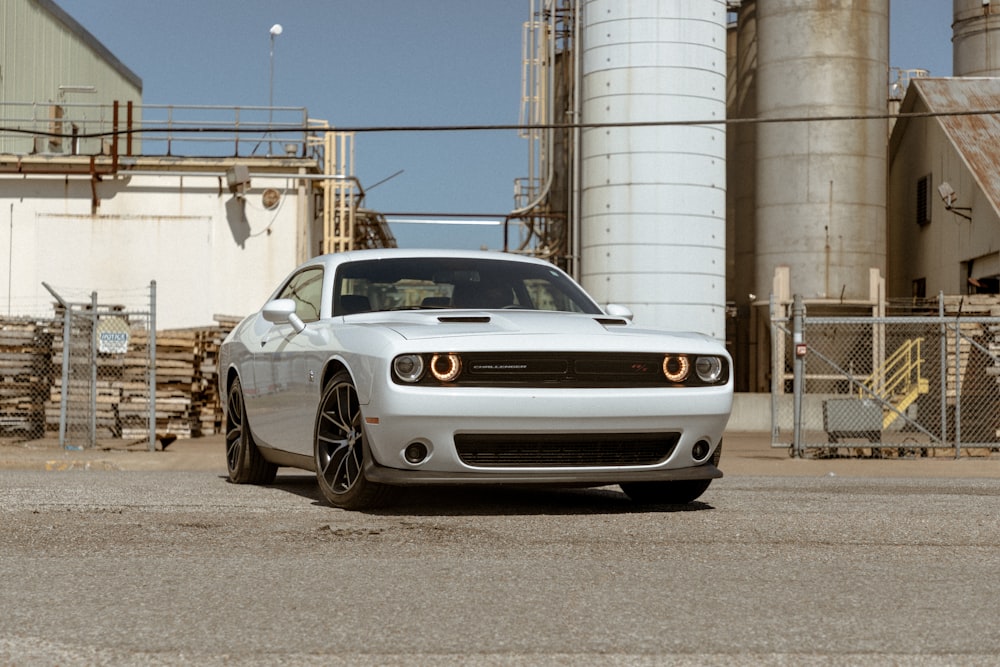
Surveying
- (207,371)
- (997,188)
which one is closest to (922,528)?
Answer: (207,371)

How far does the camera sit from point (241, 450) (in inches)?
395

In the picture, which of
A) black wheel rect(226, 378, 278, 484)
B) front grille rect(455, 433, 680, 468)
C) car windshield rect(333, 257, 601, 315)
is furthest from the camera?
black wheel rect(226, 378, 278, 484)

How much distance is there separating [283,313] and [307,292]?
2.81ft

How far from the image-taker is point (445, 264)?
909 cm

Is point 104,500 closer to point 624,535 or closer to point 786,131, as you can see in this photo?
point 624,535

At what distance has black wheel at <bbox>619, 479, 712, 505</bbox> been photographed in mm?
8195

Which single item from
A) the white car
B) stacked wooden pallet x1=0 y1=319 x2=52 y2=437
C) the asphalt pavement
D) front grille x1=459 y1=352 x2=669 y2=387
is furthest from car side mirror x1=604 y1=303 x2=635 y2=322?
stacked wooden pallet x1=0 y1=319 x2=52 y2=437

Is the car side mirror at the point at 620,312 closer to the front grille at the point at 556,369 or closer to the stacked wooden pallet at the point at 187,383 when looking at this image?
the front grille at the point at 556,369

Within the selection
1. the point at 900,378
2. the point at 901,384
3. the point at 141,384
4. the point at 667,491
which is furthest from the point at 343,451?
the point at 901,384

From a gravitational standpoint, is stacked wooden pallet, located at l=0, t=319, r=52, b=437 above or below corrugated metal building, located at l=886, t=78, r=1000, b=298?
below

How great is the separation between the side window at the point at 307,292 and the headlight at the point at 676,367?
7.70 ft

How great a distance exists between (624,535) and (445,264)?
281cm

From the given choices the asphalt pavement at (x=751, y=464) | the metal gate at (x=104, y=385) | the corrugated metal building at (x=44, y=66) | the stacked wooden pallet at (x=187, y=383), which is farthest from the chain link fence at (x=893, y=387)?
the corrugated metal building at (x=44, y=66)

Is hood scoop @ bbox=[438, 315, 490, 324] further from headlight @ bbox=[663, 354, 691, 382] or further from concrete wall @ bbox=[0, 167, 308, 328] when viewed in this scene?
concrete wall @ bbox=[0, 167, 308, 328]
